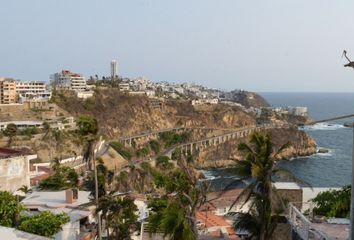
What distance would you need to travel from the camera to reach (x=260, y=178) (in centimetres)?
1074

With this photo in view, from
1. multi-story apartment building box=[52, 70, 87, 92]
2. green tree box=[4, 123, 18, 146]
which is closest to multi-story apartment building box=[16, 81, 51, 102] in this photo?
multi-story apartment building box=[52, 70, 87, 92]

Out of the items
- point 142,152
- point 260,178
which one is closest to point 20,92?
point 142,152

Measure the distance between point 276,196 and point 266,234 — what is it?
3.12 ft

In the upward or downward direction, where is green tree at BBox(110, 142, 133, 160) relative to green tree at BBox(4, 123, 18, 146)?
downward

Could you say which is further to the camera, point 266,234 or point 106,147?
point 106,147

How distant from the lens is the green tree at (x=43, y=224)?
13227mm

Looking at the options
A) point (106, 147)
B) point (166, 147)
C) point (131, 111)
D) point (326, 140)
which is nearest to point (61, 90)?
point (131, 111)

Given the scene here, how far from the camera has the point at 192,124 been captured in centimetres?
10738

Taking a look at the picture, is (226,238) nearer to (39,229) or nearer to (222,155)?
(39,229)

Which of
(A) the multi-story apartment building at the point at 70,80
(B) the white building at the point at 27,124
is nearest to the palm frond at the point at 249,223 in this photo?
(B) the white building at the point at 27,124

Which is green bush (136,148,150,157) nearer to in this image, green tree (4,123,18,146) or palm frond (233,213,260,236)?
green tree (4,123,18,146)

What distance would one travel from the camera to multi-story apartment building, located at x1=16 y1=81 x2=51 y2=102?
9107 centimetres

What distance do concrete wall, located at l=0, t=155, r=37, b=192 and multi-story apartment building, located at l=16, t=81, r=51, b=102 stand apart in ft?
222

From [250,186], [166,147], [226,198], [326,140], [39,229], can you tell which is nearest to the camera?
[250,186]
